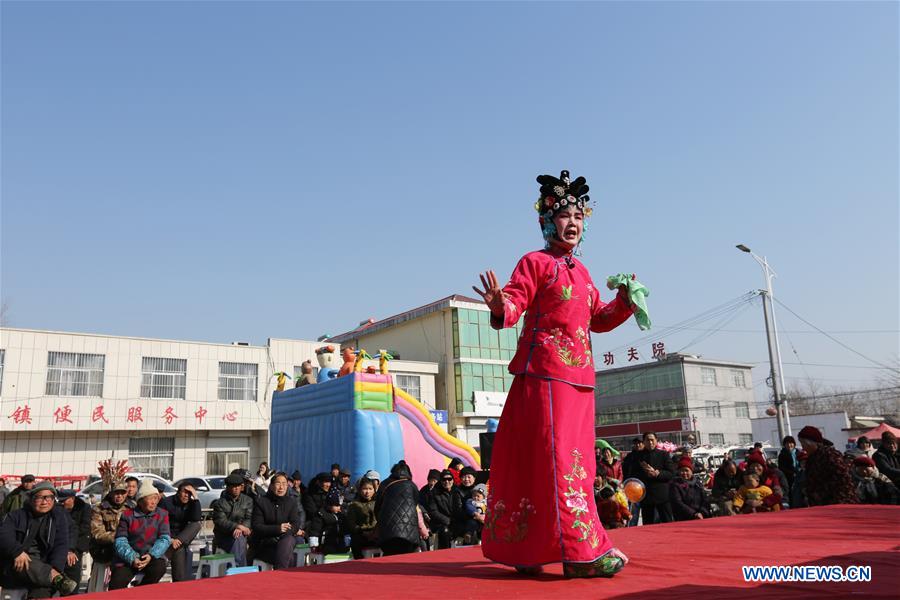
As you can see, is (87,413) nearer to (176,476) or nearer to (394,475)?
(176,476)

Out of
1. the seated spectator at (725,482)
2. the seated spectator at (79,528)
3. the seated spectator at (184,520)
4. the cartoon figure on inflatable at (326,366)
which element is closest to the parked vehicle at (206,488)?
the cartoon figure on inflatable at (326,366)

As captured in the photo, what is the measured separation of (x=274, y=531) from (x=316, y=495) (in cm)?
227

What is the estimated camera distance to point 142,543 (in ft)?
17.2

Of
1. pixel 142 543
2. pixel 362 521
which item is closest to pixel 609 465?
pixel 362 521

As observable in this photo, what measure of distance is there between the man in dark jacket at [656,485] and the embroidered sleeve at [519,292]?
16.0ft

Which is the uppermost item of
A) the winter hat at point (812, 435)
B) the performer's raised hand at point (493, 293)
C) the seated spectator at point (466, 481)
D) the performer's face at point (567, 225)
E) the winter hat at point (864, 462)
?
the performer's face at point (567, 225)

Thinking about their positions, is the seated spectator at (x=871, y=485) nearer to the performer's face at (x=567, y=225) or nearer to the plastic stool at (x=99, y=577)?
the performer's face at (x=567, y=225)

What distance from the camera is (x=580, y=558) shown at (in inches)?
113

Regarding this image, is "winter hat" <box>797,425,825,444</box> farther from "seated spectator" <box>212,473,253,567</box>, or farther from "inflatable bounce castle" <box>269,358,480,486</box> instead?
"inflatable bounce castle" <box>269,358,480,486</box>

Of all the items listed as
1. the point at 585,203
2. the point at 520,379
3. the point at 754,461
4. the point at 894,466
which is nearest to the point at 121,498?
the point at 520,379

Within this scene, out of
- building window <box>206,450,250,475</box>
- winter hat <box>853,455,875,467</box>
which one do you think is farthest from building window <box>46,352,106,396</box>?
winter hat <box>853,455,875,467</box>

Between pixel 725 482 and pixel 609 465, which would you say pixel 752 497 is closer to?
pixel 725 482

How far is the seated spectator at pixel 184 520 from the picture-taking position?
6.00 meters

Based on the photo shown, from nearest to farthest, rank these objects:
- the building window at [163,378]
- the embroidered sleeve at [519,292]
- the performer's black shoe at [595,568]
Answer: the performer's black shoe at [595,568] < the embroidered sleeve at [519,292] < the building window at [163,378]
